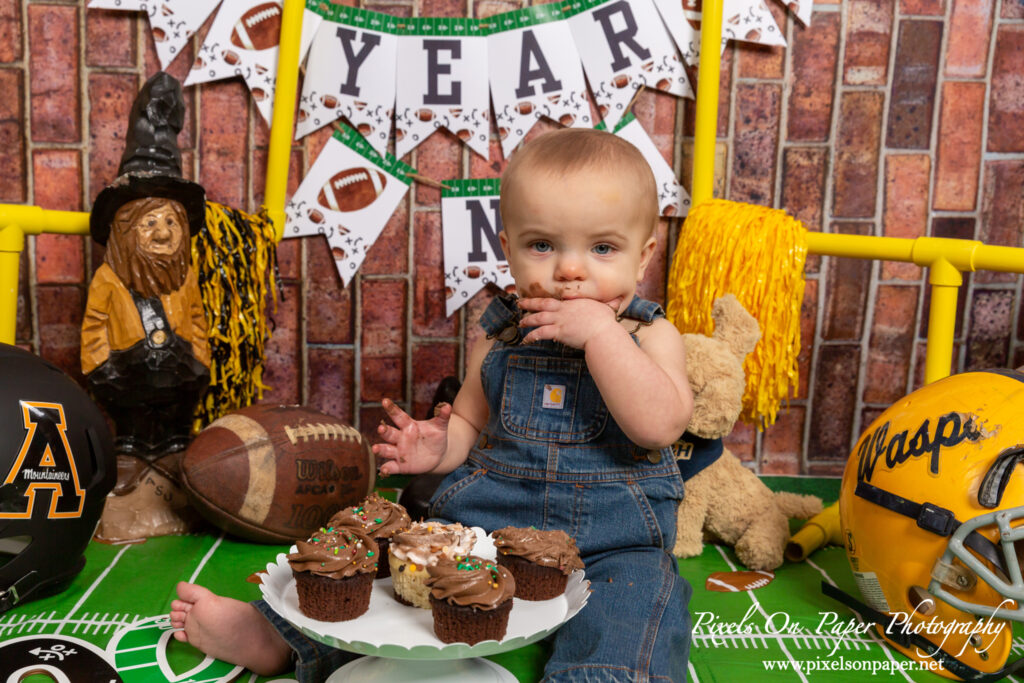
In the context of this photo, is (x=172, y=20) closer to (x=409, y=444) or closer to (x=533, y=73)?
(x=533, y=73)

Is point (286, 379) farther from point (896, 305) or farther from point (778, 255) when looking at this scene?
point (896, 305)

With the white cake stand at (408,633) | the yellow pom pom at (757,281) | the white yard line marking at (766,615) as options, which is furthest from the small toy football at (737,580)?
the white cake stand at (408,633)

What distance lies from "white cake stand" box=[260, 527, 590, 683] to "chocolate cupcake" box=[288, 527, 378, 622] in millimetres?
14

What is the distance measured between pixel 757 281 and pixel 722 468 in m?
0.40

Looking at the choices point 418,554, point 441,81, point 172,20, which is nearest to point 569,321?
point 418,554

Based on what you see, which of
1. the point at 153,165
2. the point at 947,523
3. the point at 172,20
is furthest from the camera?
the point at 172,20

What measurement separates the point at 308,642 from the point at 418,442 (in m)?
0.34

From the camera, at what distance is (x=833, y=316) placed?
211 centimetres

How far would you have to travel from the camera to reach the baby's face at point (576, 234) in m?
1.18

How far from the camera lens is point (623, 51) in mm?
2018

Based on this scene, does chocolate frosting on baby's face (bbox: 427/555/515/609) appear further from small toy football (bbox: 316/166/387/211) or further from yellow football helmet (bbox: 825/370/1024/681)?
small toy football (bbox: 316/166/387/211)

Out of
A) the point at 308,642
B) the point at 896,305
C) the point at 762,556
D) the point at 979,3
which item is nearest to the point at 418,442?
the point at 308,642

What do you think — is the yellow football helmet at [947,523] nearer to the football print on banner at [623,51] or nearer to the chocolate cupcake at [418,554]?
the chocolate cupcake at [418,554]

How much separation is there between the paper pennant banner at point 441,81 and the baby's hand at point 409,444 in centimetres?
95
